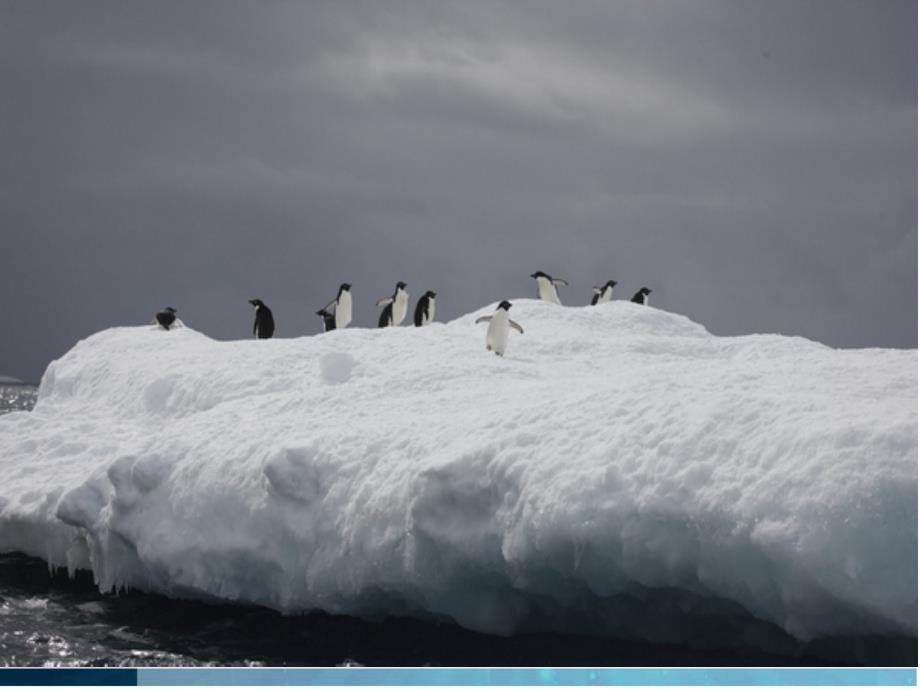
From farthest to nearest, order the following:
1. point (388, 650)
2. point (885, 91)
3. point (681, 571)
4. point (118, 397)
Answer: point (118, 397), point (885, 91), point (388, 650), point (681, 571)

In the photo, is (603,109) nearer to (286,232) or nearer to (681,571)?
(286,232)

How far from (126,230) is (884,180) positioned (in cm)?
619

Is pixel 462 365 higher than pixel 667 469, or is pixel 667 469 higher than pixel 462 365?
pixel 462 365

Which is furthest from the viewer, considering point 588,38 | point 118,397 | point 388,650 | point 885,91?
point 118,397

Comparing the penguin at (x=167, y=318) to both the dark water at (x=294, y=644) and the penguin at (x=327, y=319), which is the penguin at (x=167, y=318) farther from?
the dark water at (x=294, y=644)

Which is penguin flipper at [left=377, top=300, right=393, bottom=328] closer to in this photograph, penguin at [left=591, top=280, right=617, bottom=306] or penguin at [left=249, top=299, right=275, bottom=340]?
penguin at [left=249, top=299, right=275, bottom=340]

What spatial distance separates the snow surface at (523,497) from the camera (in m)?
5.64

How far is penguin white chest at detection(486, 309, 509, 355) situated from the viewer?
12.6m

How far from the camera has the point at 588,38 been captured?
8742mm

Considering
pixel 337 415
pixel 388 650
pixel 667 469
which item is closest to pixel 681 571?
pixel 667 469

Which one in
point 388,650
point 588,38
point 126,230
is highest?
point 588,38

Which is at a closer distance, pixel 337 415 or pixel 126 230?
pixel 337 415

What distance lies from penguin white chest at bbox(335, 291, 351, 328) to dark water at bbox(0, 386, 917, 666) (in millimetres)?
12362

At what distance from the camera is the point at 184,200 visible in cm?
984
